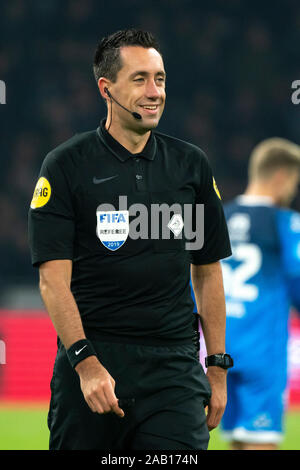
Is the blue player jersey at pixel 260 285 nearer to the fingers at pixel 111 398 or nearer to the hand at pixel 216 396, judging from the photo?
the hand at pixel 216 396

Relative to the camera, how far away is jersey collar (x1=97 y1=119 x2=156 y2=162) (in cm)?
320

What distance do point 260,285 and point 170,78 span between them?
37.4 ft

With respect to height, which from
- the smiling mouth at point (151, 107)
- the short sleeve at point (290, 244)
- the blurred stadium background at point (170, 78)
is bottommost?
the short sleeve at point (290, 244)

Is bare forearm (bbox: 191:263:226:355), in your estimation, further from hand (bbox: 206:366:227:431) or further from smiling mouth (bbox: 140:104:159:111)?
smiling mouth (bbox: 140:104:159:111)

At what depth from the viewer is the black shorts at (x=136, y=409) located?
3.02 m

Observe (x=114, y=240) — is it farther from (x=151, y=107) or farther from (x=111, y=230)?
(x=151, y=107)

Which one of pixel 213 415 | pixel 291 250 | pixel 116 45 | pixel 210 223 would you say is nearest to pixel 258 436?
pixel 291 250

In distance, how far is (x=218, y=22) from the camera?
56.6 feet

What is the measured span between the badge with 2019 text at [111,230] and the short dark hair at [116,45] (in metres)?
0.51

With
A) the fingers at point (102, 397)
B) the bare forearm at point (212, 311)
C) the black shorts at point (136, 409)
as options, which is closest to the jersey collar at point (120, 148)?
the bare forearm at point (212, 311)

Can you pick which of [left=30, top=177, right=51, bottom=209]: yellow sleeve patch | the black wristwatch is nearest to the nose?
[left=30, top=177, right=51, bottom=209]: yellow sleeve patch

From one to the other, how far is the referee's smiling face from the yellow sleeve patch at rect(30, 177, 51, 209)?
1.29 feet
